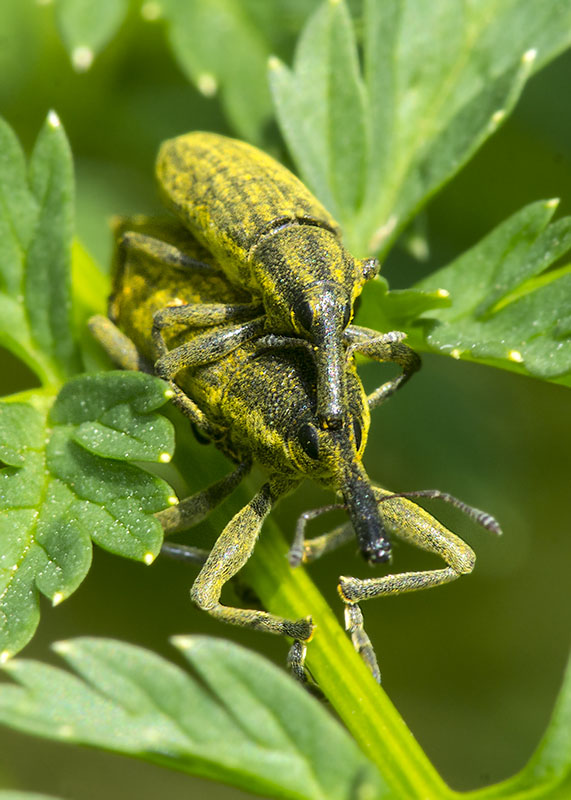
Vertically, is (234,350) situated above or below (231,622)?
above

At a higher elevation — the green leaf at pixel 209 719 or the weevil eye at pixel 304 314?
the weevil eye at pixel 304 314

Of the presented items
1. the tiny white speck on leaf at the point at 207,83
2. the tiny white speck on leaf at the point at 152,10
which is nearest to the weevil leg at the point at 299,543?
the tiny white speck on leaf at the point at 207,83

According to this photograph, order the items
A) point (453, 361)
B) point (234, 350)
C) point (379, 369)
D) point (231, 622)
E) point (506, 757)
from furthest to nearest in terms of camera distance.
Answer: point (453, 361), point (506, 757), point (379, 369), point (234, 350), point (231, 622)

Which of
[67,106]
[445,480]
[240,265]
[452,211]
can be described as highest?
[67,106]

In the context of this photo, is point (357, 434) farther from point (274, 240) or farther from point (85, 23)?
point (85, 23)

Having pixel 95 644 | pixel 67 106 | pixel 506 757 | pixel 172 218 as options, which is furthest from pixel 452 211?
pixel 95 644

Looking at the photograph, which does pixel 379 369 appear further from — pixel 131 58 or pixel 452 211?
pixel 131 58

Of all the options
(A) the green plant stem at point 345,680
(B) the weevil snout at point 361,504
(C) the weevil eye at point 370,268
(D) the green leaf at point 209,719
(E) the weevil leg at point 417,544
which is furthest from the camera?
(C) the weevil eye at point 370,268

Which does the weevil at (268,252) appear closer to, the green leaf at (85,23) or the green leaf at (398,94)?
the green leaf at (398,94)

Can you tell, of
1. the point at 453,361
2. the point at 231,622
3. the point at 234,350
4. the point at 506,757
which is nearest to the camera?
the point at 231,622
